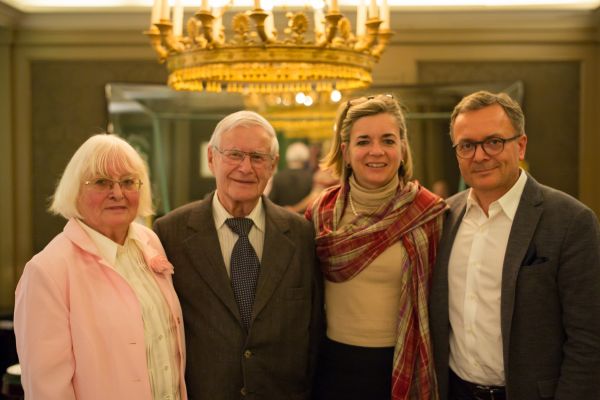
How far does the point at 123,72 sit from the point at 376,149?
3643 mm

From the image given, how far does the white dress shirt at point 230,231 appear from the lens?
7.66ft

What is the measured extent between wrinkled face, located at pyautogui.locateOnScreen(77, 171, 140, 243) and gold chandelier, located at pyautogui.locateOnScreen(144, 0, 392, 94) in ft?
3.09

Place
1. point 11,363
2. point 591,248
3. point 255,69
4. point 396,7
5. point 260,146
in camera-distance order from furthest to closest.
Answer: point 396,7
point 11,363
point 255,69
point 260,146
point 591,248

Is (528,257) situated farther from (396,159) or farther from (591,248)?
(396,159)

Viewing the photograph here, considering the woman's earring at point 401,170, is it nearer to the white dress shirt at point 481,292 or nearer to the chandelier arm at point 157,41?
the white dress shirt at point 481,292

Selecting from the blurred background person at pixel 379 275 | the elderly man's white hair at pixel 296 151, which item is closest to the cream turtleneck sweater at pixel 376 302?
the blurred background person at pixel 379 275

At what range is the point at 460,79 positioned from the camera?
548 cm

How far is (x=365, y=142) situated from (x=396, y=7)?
3.23 m

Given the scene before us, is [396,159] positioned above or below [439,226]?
above

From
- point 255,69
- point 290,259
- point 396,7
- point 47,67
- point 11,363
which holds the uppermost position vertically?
point 396,7

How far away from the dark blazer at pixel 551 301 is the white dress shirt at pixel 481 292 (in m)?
0.05

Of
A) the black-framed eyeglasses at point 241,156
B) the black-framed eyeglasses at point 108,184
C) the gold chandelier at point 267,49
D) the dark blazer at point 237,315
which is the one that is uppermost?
the gold chandelier at point 267,49

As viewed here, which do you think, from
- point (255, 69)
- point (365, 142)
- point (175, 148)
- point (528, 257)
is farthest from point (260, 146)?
point (175, 148)

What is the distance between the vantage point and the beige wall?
214 inches
